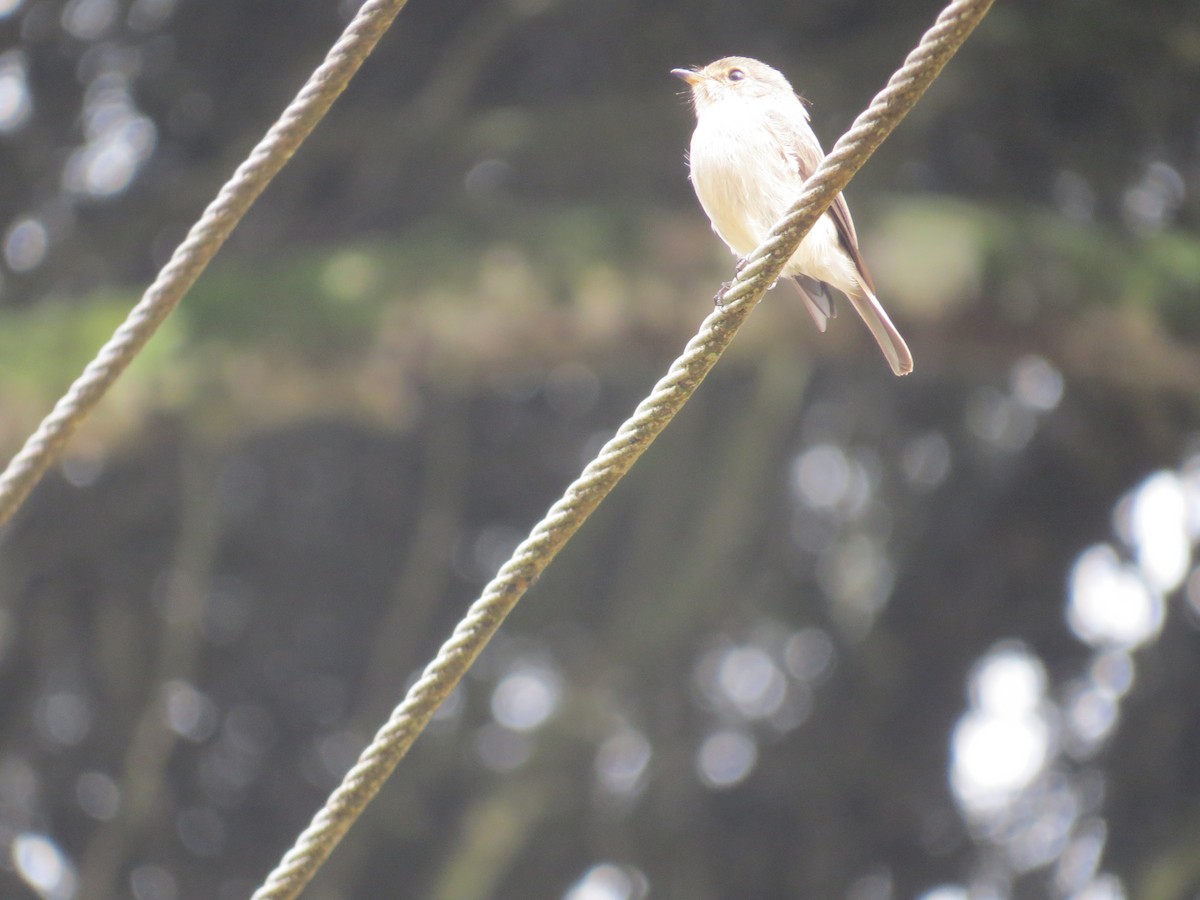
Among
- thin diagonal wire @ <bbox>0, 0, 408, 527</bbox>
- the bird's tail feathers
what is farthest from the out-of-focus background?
thin diagonal wire @ <bbox>0, 0, 408, 527</bbox>

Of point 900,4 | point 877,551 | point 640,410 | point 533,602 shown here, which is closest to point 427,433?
point 533,602

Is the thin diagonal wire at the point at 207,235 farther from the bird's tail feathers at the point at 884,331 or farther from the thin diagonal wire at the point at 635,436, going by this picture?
the bird's tail feathers at the point at 884,331

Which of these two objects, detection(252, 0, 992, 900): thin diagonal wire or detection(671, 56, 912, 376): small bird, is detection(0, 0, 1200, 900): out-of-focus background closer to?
detection(671, 56, 912, 376): small bird

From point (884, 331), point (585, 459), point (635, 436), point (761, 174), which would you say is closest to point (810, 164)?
point (761, 174)

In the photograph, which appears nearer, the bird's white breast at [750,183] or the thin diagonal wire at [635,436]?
the thin diagonal wire at [635,436]

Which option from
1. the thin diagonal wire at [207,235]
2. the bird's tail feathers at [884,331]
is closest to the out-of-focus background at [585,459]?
the bird's tail feathers at [884,331]

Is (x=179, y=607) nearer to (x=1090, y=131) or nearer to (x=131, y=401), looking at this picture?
(x=131, y=401)
